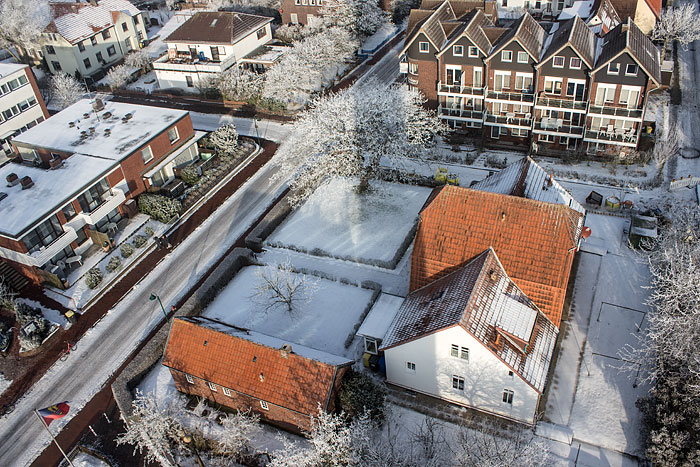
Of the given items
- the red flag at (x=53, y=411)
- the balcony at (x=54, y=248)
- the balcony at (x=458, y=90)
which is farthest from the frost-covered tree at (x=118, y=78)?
the red flag at (x=53, y=411)

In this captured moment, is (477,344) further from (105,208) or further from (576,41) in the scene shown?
(105,208)

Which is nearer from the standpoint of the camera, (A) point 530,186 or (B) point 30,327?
(A) point 530,186

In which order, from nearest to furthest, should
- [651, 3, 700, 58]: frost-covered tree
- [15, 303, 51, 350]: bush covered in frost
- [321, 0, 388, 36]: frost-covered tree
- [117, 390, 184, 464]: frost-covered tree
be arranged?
[117, 390, 184, 464]: frost-covered tree, [15, 303, 51, 350]: bush covered in frost, [651, 3, 700, 58]: frost-covered tree, [321, 0, 388, 36]: frost-covered tree

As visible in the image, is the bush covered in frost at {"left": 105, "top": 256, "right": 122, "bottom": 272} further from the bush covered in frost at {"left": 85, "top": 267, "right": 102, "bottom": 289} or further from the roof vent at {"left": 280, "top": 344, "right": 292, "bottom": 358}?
the roof vent at {"left": 280, "top": 344, "right": 292, "bottom": 358}

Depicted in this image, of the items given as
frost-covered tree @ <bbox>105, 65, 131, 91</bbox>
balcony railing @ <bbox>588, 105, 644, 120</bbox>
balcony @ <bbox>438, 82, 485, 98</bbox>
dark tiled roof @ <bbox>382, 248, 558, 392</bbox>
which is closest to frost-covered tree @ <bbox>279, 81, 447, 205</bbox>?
balcony @ <bbox>438, 82, 485, 98</bbox>

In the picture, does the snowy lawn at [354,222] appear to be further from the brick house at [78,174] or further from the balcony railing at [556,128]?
the brick house at [78,174]

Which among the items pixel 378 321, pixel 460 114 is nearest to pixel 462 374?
pixel 378 321

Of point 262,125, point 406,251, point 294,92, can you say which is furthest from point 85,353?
point 294,92
